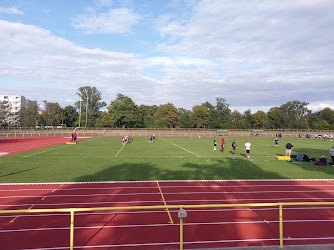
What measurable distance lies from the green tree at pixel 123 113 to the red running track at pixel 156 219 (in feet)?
218

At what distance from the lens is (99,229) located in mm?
6754

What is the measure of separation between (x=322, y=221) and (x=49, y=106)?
9196 cm

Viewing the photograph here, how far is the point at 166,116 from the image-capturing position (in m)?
85.8

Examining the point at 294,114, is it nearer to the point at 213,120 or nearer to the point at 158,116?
the point at 213,120

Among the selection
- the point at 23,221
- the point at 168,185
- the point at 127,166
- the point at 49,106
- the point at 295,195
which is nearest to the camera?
the point at 23,221

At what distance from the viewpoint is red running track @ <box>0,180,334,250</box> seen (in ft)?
20.1

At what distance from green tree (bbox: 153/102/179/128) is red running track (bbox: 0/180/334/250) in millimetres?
73670

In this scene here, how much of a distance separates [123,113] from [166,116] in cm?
1683

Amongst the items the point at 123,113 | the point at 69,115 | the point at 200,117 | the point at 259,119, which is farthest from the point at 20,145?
the point at 259,119

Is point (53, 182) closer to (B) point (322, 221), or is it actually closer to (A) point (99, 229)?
(A) point (99, 229)

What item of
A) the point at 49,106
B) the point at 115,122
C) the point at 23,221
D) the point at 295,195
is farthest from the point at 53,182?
the point at 49,106

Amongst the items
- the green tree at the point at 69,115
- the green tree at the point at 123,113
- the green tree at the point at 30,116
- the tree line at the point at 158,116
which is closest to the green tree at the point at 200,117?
the tree line at the point at 158,116

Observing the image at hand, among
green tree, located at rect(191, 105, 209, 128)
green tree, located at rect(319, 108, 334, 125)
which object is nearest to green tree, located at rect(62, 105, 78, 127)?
green tree, located at rect(191, 105, 209, 128)

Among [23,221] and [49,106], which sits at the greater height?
[49,106]
